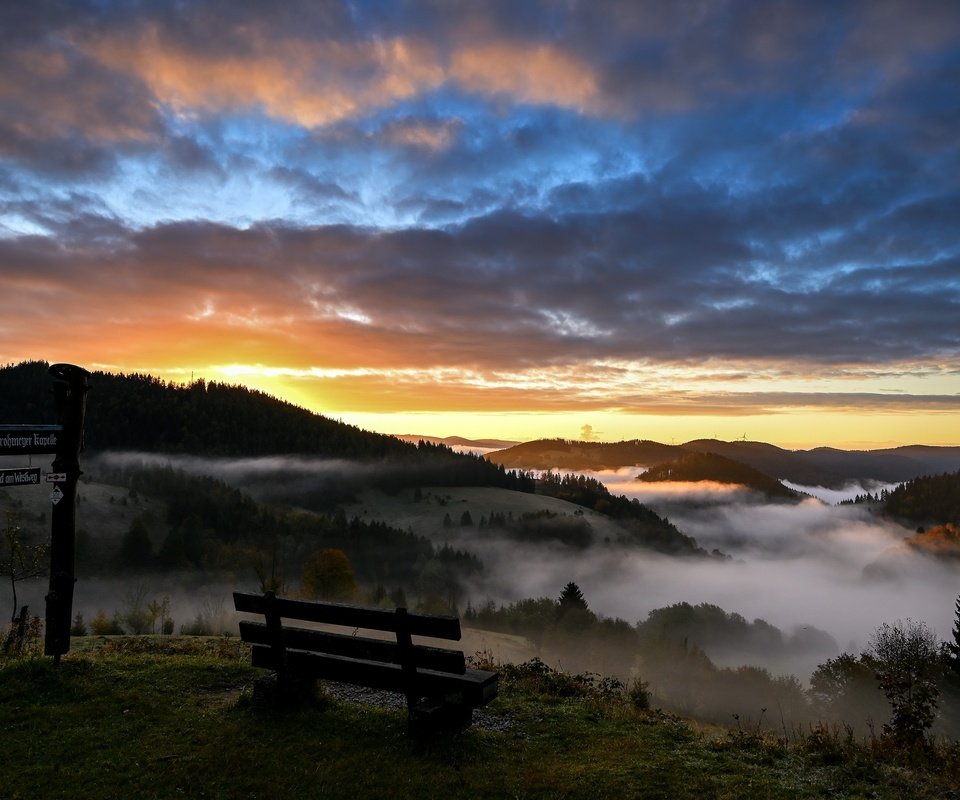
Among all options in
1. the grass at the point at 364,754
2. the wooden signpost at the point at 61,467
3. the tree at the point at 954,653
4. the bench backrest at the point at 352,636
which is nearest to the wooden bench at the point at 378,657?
the bench backrest at the point at 352,636

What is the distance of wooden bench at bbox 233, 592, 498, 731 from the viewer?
9.34 metres

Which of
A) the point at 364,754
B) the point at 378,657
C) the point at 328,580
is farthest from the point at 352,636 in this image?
the point at 328,580

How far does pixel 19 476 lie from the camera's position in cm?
1260

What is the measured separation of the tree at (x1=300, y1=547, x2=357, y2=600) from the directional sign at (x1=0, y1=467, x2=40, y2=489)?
3452 inches

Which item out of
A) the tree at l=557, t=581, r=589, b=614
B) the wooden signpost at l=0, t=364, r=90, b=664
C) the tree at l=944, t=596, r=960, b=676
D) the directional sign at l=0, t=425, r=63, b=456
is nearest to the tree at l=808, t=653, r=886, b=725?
the tree at l=944, t=596, r=960, b=676

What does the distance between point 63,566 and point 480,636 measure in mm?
93753

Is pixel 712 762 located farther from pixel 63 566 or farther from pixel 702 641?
pixel 702 641

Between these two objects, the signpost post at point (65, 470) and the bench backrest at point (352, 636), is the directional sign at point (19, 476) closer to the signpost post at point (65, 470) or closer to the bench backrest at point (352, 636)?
the signpost post at point (65, 470)

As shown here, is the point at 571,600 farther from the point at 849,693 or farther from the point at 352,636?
the point at 352,636

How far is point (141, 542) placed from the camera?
13775cm

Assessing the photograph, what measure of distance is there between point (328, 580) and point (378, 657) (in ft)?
304

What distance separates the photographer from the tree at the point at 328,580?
317 feet

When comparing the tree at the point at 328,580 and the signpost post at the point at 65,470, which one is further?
the tree at the point at 328,580

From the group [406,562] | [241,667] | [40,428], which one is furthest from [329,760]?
[406,562]
